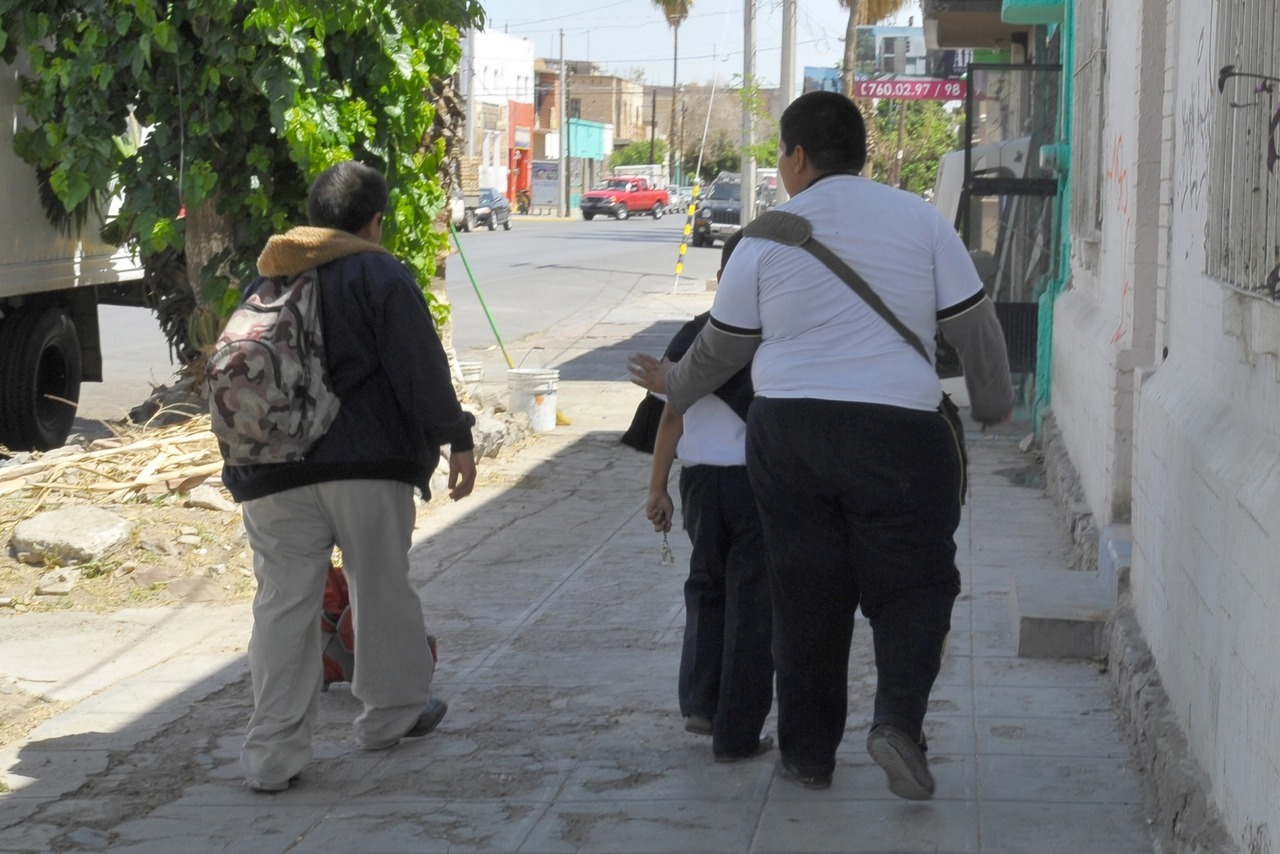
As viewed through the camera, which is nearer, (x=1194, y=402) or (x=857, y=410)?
(x=857, y=410)

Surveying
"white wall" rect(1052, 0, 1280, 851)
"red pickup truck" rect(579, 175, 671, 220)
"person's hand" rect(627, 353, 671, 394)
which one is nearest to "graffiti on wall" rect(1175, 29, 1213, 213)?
"white wall" rect(1052, 0, 1280, 851)

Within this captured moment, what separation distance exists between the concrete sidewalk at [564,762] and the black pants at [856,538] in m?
0.35

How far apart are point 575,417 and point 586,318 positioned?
381 inches

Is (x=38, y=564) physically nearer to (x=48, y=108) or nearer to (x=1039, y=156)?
(x=48, y=108)

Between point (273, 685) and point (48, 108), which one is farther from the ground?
point (48, 108)

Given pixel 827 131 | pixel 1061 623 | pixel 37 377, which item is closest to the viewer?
pixel 827 131

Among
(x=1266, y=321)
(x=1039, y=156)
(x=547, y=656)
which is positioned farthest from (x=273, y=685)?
(x=1039, y=156)

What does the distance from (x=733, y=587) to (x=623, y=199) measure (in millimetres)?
64423

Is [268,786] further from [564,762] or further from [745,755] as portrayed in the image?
[745,755]

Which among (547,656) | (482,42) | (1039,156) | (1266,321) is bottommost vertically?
(547,656)

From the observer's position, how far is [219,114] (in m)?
8.98

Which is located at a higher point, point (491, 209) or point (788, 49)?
point (788, 49)

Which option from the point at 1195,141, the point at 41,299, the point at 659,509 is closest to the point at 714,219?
the point at 41,299

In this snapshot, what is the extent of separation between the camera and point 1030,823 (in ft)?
12.8
